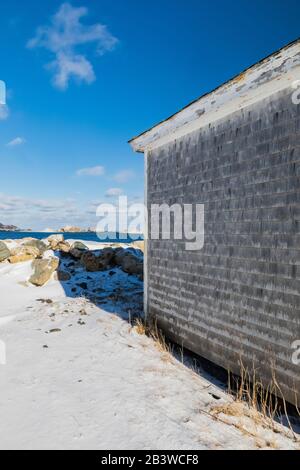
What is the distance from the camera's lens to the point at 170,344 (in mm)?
6312

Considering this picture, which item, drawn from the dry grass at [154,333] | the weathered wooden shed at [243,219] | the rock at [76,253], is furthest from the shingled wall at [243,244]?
the rock at [76,253]

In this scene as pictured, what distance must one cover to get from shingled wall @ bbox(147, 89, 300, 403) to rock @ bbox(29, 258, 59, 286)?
5293 mm

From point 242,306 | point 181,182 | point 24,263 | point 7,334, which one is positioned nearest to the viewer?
point 242,306

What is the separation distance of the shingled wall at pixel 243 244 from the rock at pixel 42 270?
5.29 m

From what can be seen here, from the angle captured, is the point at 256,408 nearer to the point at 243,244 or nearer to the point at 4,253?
the point at 243,244

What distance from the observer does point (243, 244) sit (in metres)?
4.57

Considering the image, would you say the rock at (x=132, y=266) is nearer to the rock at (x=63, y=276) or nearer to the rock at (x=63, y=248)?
the rock at (x=63, y=276)

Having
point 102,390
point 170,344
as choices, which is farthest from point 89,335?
point 102,390

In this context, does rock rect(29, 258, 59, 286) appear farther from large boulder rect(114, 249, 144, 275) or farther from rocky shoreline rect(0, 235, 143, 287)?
large boulder rect(114, 249, 144, 275)

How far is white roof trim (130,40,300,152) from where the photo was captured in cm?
365

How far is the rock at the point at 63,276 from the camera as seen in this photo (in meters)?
10.5
